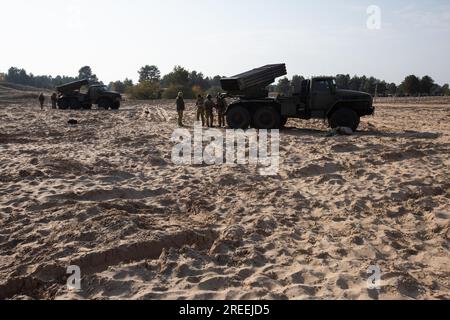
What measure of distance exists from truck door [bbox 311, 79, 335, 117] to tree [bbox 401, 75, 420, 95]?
1880 inches

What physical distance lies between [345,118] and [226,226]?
8.53 metres

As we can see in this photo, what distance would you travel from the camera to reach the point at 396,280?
A: 3.81 m

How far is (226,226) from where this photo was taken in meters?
5.23

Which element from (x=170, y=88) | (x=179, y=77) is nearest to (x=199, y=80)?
(x=179, y=77)

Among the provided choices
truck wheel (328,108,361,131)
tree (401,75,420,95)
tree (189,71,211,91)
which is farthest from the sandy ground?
tree (189,71,211,91)

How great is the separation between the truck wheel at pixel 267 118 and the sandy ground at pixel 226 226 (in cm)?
439

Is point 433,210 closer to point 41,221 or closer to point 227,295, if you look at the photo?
point 227,295

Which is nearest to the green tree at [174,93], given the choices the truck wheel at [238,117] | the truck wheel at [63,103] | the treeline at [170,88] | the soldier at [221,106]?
the treeline at [170,88]

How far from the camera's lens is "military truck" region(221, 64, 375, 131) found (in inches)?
499

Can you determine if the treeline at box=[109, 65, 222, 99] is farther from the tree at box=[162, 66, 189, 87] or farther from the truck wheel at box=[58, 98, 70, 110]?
the truck wheel at box=[58, 98, 70, 110]

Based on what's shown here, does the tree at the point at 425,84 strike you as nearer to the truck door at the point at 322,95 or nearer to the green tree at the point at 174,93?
the green tree at the point at 174,93
